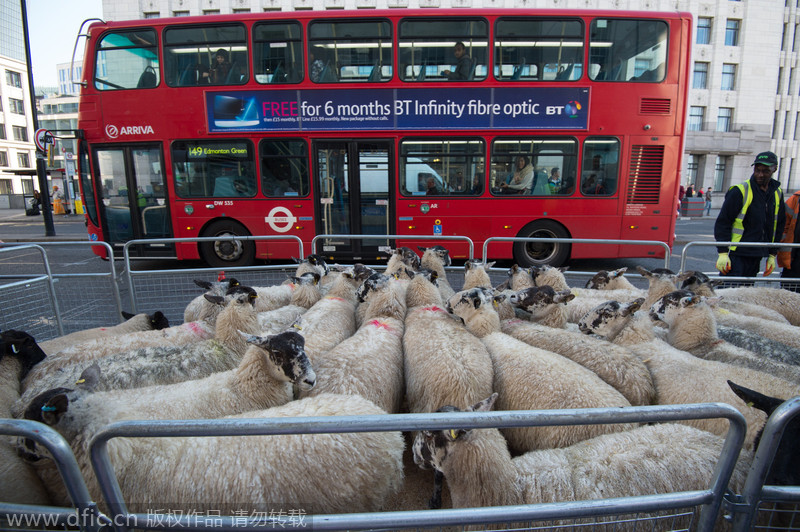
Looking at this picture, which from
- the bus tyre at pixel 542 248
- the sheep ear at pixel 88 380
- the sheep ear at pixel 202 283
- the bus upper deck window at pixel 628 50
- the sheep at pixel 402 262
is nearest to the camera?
the sheep ear at pixel 88 380

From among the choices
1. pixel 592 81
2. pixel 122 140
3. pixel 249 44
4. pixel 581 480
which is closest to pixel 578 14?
pixel 592 81

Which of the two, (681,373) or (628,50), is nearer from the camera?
(681,373)

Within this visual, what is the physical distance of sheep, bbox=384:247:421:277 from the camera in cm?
511

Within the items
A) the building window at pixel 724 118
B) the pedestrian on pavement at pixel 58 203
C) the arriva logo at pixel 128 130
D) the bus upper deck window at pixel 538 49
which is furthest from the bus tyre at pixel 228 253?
the building window at pixel 724 118

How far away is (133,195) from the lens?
8211 mm

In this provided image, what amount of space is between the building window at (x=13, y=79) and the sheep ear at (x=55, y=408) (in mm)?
68610

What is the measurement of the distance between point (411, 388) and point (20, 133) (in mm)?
68810

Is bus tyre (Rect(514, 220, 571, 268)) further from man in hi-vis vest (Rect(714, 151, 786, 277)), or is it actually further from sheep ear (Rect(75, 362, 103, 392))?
sheep ear (Rect(75, 362, 103, 392))

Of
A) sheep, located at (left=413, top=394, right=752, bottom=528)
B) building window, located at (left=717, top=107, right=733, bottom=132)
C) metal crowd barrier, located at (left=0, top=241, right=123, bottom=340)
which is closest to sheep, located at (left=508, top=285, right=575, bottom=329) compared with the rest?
sheep, located at (left=413, top=394, right=752, bottom=528)

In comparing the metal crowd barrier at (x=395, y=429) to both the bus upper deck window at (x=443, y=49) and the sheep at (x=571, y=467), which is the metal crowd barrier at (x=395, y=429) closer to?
the sheep at (x=571, y=467)

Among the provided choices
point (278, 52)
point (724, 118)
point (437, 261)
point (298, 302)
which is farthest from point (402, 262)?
point (724, 118)

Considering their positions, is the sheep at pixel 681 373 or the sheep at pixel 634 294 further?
the sheep at pixel 634 294

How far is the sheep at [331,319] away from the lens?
130 inches

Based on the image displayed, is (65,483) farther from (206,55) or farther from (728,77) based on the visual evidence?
(728,77)
